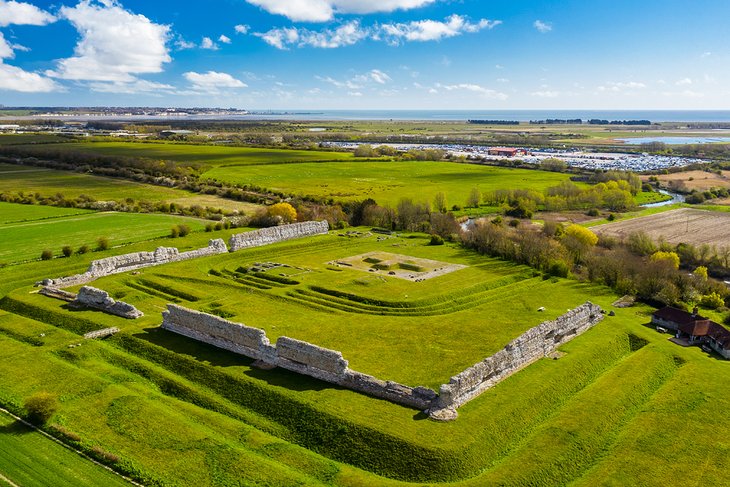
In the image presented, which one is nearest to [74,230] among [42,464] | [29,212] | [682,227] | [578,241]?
[29,212]

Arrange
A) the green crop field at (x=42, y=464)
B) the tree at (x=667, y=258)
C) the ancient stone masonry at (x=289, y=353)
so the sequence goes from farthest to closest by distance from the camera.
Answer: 1. the tree at (x=667, y=258)
2. the ancient stone masonry at (x=289, y=353)
3. the green crop field at (x=42, y=464)

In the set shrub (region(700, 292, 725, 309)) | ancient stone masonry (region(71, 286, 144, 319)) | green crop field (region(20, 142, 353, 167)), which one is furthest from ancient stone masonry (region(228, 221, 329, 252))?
green crop field (region(20, 142, 353, 167))

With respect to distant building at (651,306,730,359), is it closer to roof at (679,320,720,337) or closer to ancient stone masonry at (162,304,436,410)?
roof at (679,320,720,337)

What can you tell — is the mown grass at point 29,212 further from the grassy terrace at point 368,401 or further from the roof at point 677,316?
the roof at point 677,316

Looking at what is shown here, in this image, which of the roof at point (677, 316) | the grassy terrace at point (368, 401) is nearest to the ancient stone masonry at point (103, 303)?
the grassy terrace at point (368, 401)

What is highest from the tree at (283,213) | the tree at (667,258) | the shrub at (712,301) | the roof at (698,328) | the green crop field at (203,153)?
the green crop field at (203,153)

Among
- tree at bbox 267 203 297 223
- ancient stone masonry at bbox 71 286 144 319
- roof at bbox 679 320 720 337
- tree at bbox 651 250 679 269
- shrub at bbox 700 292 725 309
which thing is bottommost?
shrub at bbox 700 292 725 309
